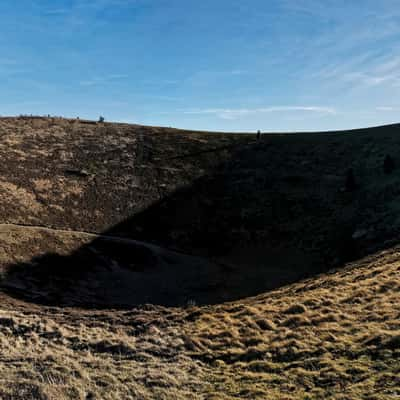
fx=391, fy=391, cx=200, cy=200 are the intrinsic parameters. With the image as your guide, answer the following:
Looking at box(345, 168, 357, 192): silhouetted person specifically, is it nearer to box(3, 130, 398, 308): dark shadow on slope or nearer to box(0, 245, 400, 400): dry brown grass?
box(3, 130, 398, 308): dark shadow on slope

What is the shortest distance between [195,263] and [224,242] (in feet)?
21.4

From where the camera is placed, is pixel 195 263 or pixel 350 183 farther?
pixel 350 183

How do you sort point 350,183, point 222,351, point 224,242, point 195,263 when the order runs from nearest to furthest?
1. point 222,351
2. point 195,263
3. point 224,242
4. point 350,183

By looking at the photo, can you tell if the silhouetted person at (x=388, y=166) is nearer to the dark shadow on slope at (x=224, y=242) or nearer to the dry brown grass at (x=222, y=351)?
the dark shadow on slope at (x=224, y=242)

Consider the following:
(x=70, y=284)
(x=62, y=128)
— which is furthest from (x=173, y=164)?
(x=70, y=284)

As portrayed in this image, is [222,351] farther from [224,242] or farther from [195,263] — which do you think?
[224,242]

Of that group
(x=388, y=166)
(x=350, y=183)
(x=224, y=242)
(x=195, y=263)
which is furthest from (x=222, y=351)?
(x=388, y=166)

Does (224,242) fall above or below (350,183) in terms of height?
below

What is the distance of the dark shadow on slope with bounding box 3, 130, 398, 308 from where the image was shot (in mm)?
29344

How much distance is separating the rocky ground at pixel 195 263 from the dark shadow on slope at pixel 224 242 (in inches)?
8.1

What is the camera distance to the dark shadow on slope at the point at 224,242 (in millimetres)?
29344

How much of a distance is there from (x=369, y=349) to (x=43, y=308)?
733 inches

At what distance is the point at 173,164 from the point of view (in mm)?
61094

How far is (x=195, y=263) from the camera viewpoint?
37.0 metres
